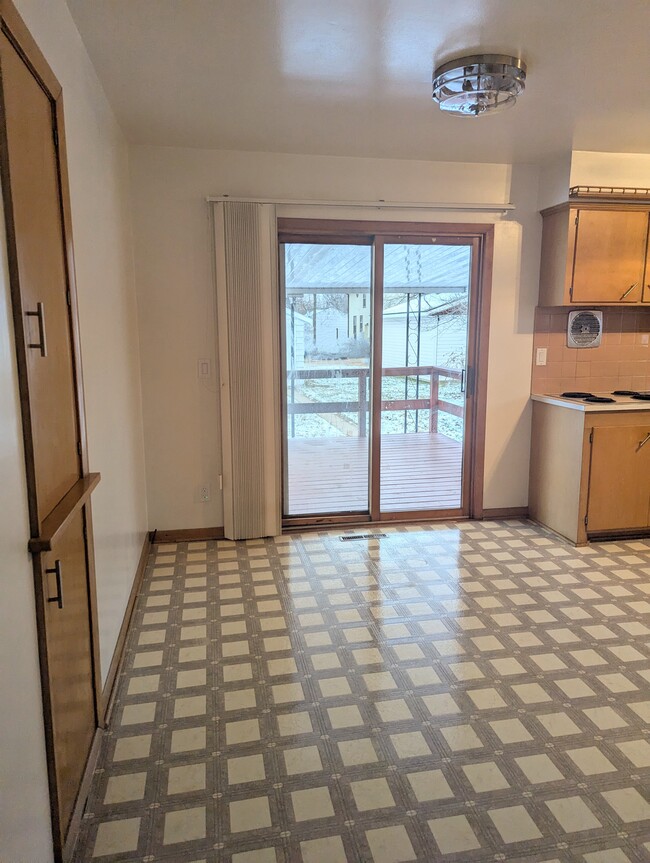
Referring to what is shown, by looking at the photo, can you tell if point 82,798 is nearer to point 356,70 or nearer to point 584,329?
point 356,70

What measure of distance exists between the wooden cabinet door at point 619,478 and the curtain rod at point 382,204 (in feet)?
5.59

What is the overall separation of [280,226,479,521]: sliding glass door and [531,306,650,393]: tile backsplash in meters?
0.56

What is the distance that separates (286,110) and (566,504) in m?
3.03

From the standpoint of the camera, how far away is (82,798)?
1.81 m

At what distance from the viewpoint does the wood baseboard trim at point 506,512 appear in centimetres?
460

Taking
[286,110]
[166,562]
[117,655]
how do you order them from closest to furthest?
[117,655] → [286,110] → [166,562]

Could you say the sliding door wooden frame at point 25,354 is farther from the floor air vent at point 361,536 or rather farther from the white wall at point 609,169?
the white wall at point 609,169

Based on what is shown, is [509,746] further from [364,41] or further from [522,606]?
[364,41]

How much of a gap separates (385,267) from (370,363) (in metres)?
0.69

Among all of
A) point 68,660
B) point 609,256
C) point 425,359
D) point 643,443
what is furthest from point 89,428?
point 609,256

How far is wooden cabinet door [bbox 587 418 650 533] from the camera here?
12.8 ft

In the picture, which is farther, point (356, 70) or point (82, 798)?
point (356, 70)

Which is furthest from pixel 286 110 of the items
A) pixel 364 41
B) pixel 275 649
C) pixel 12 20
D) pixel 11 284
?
pixel 275 649

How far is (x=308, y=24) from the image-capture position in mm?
2225
